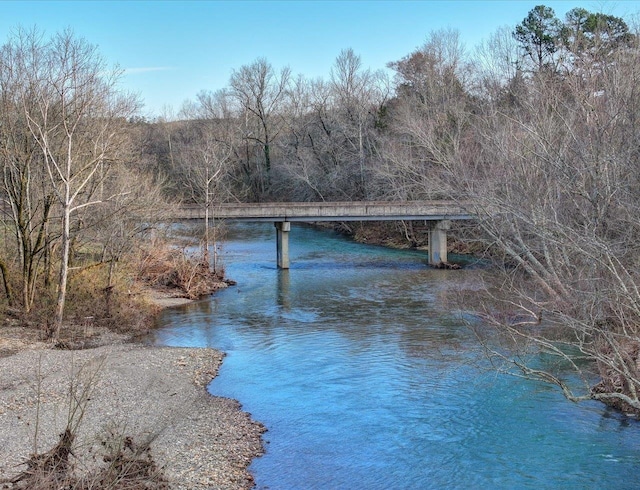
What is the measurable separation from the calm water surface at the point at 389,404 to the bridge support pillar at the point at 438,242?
9.35 metres

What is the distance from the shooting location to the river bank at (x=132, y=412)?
10.9 meters

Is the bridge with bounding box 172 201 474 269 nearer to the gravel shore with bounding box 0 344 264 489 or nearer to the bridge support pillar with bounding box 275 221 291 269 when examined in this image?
the bridge support pillar with bounding box 275 221 291 269

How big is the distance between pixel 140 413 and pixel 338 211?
2615cm

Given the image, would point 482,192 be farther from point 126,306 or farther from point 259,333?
point 126,306

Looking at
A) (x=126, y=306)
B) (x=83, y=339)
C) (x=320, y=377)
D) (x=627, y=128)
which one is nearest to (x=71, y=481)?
(x=320, y=377)

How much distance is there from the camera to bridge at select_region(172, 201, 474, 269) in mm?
37969

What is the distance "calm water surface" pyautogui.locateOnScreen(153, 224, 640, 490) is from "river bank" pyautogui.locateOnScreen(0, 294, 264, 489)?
609 mm

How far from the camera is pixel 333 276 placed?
35.3 metres

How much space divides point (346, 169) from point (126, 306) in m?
34.4

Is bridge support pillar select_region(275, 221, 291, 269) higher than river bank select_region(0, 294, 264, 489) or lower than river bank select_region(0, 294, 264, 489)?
higher

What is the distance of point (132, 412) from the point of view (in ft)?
45.5

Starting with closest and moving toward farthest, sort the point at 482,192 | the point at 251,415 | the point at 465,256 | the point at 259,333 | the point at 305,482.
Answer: the point at 305,482 → the point at 251,415 → the point at 482,192 → the point at 259,333 → the point at 465,256

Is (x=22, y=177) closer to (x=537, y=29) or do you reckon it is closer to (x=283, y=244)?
(x=283, y=244)

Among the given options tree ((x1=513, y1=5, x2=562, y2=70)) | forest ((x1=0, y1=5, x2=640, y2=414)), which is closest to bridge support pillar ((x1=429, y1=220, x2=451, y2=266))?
forest ((x1=0, y1=5, x2=640, y2=414))
